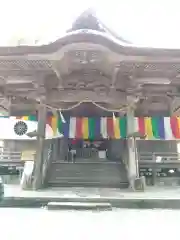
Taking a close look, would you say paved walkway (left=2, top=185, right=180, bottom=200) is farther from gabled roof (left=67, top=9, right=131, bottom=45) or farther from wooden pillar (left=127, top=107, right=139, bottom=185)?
gabled roof (left=67, top=9, right=131, bottom=45)

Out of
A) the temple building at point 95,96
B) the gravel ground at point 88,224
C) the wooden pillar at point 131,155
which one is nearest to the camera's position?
the gravel ground at point 88,224

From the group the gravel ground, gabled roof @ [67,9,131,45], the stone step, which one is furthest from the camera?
gabled roof @ [67,9,131,45]

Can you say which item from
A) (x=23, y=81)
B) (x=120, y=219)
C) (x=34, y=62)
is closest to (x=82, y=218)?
(x=120, y=219)

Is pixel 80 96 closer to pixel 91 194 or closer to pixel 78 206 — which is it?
pixel 91 194

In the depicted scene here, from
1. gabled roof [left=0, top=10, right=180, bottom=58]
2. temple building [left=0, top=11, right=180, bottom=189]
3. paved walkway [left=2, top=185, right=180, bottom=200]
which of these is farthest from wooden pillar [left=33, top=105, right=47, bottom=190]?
gabled roof [left=0, top=10, right=180, bottom=58]

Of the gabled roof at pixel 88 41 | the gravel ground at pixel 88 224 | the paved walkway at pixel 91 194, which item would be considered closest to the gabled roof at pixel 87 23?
the gabled roof at pixel 88 41

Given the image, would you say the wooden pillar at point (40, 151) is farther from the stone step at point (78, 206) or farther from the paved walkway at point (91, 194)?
the stone step at point (78, 206)

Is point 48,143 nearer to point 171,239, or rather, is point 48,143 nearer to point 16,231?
point 16,231

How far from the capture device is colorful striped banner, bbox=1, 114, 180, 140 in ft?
45.3

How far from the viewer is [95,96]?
37.8ft

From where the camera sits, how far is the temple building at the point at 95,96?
9.34 meters

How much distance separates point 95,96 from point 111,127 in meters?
2.96

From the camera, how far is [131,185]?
10.7 meters

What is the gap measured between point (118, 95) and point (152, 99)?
3387mm
